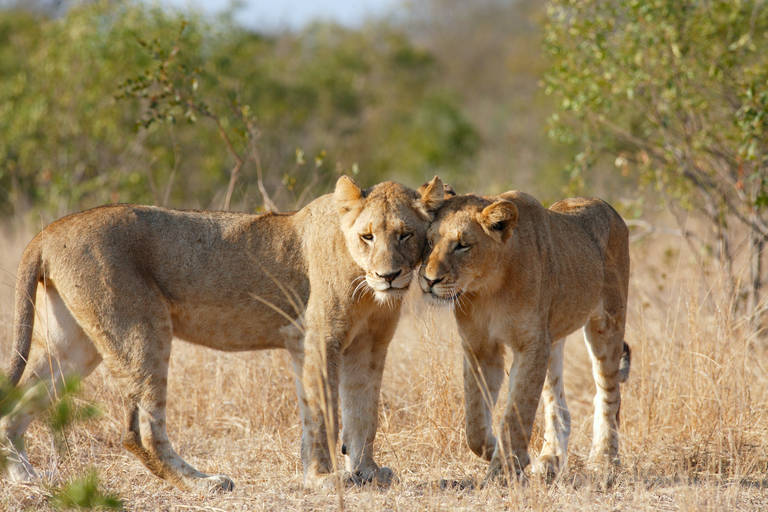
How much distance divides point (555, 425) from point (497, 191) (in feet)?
13.1

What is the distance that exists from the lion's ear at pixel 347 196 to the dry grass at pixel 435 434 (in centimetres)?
130

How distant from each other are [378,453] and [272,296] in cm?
125

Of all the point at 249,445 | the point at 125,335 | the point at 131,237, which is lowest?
the point at 249,445

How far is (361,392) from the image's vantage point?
4688 mm

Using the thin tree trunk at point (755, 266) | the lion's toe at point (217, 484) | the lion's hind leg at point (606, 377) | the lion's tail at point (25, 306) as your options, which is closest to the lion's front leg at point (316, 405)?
the lion's toe at point (217, 484)

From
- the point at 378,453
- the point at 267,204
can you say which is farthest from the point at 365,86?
the point at 378,453

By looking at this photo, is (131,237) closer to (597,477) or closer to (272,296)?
(272,296)

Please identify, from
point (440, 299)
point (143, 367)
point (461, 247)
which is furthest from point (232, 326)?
point (461, 247)

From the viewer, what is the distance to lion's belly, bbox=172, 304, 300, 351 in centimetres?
461

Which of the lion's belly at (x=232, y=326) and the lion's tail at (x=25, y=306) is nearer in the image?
the lion's tail at (x=25, y=306)

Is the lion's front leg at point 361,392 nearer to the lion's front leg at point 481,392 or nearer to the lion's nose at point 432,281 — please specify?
the lion's front leg at point 481,392

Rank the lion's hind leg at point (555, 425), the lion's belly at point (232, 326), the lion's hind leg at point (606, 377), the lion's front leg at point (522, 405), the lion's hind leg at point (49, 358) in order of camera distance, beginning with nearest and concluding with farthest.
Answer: the lion's front leg at point (522, 405) → the lion's hind leg at point (49, 358) → the lion's belly at point (232, 326) → the lion's hind leg at point (555, 425) → the lion's hind leg at point (606, 377)

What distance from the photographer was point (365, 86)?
21.0 meters

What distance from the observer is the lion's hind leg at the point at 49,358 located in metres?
4.50
